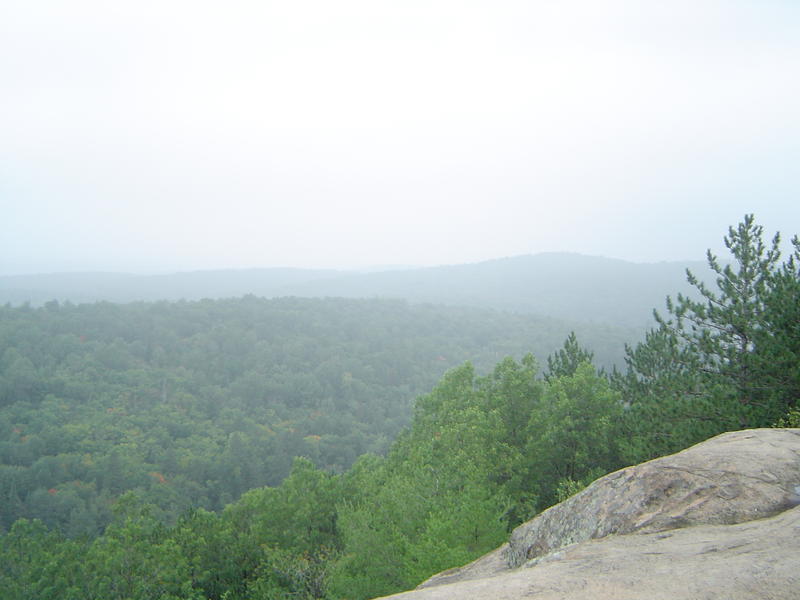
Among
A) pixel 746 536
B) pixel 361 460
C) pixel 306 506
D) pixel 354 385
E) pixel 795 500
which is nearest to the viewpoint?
pixel 746 536

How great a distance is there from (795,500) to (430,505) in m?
11.8

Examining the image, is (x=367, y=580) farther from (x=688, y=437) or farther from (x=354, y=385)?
Result: (x=354, y=385)

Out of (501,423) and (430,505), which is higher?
(501,423)

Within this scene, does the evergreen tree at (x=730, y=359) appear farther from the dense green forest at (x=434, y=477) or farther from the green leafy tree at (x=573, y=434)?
the green leafy tree at (x=573, y=434)

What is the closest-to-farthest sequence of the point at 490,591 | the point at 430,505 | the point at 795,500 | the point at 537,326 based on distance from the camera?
the point at 490,591
the point at 795,500
the point at 430,505
the point at 537,326

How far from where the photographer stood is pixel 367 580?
15.7 metres

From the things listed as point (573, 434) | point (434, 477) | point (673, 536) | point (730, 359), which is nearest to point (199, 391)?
point (434, 477)

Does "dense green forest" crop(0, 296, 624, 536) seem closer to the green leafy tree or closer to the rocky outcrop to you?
the green leafy tree

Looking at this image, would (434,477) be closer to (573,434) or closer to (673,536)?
(573,434)

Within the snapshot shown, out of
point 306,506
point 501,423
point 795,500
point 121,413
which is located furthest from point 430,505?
point 121,413

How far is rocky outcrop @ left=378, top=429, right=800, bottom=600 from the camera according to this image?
16.3 ft

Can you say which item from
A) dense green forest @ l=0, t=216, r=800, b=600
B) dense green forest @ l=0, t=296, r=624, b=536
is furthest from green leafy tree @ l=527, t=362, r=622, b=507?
dense green forest @ l=0, t=296, r=624, b=536

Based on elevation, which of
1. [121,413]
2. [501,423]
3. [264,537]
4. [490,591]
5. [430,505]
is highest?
[490,591]

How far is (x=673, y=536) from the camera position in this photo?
6508mm
